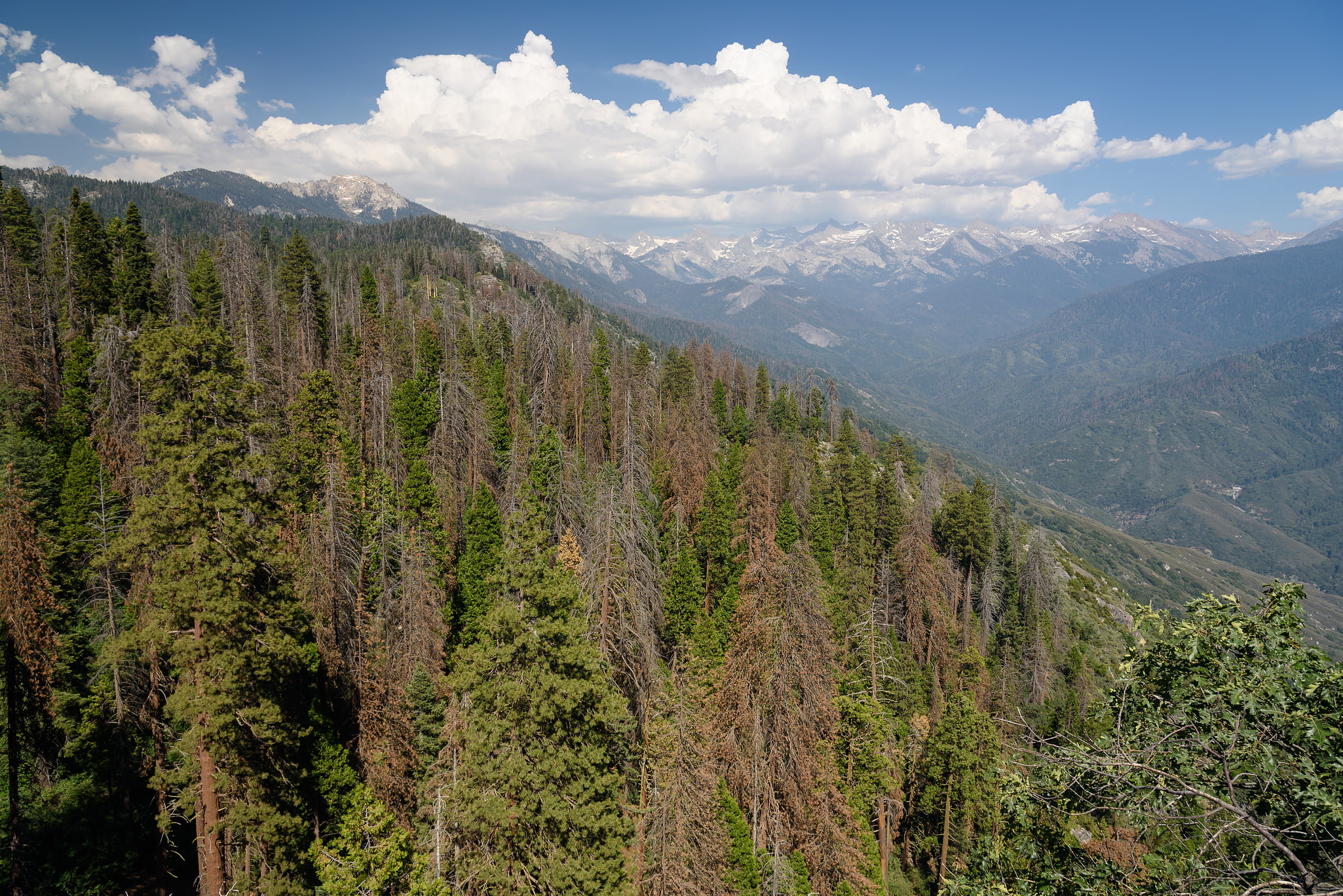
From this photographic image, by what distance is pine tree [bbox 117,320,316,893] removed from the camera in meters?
14.0

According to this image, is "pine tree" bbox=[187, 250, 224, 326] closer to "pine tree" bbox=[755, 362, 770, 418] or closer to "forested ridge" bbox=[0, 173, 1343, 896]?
"forested ridge" bbox=[0, 173, 1343, 896]

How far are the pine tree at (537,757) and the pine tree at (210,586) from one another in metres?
5.32

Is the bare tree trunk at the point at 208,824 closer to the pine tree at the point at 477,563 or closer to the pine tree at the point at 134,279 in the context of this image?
the pine tree at the point at 477,563

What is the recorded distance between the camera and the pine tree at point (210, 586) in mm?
14031

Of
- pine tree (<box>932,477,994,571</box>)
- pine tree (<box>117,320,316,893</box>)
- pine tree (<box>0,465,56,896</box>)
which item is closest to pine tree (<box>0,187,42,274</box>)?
pine tree (<box>0,465,56,896</box>)

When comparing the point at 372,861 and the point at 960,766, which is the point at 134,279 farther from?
the point at 960,766

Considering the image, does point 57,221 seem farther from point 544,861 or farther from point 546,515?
point 544,861

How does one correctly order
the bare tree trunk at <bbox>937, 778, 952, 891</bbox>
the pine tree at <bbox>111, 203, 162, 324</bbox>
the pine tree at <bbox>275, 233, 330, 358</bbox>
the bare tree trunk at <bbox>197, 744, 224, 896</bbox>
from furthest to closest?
the pine tree at <bbox>275, 233, 330, 358</bbox>
the pine tree at <bbox>111, 203, 162, 324</bbox>
the bare tree trunk at <bbox>937, 778, 952, 891</bbox>
the bare tree trunk at <bbox>197, 744, 224, 896</bbox>

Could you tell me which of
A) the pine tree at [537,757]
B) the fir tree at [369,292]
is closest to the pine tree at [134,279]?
the fir tree at [369,292]

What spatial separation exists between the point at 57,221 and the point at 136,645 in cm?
8297

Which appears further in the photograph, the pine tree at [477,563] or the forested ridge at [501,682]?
the pine tree at [477,563]

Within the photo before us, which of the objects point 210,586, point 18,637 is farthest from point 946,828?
point 18,637

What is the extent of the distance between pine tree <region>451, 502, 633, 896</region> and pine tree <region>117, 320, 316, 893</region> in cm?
532

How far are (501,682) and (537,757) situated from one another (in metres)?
2.16
